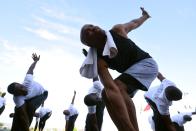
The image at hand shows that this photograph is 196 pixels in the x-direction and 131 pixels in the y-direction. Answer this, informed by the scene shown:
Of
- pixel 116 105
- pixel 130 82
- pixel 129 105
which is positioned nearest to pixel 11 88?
pixel 130 82

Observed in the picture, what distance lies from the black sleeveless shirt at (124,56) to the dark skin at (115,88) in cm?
8

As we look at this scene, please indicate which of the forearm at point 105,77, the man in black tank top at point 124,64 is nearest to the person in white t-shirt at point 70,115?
the man in black tank top at point 124,64

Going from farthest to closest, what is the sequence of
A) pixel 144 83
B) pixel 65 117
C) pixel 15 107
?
pixel 65 117
pixel 15 107
pixel 144 83

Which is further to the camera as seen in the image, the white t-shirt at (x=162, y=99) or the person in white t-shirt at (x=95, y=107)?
the person in white t-shirt at (x=95, y=107)

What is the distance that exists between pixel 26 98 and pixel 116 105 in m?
4.43

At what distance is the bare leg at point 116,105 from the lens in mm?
2934

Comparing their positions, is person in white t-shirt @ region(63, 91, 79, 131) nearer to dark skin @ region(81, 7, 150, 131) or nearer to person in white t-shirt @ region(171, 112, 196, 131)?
person in white t-shirt @ region(171, 112, 196, 131)

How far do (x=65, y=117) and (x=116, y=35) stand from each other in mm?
9907

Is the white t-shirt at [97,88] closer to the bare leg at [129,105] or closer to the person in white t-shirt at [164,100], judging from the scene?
the person in white t-shirt at [164,100]

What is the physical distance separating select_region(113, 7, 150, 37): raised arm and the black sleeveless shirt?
0.44 feet

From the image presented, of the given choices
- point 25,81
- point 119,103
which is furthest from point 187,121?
point 119,103

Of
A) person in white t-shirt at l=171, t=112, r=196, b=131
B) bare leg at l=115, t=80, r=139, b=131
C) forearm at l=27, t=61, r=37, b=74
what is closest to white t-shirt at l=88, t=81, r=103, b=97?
forearm at l=27, t=61, r=37, b=74

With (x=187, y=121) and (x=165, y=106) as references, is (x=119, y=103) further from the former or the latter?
(x=187, y=121)

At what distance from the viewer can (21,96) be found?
7027mm
